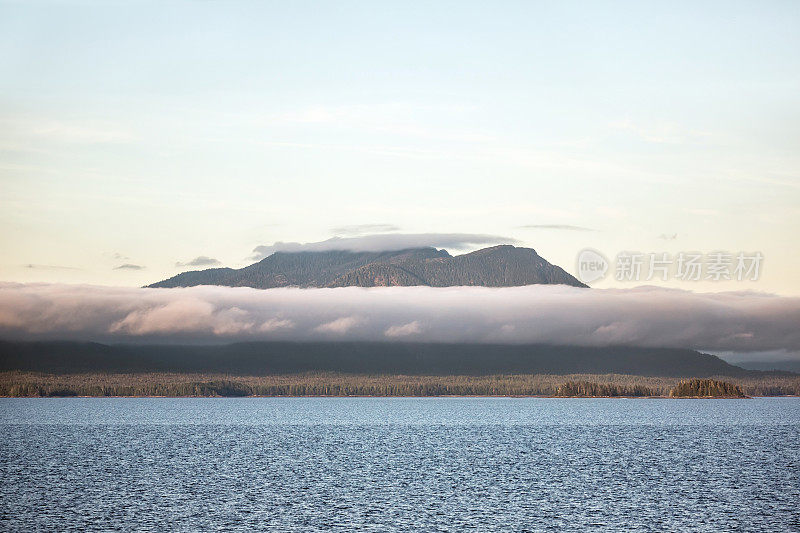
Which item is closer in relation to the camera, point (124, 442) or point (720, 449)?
point (720, 449)

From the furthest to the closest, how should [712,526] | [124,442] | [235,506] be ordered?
[124,442] < [235,506] < [712,526]

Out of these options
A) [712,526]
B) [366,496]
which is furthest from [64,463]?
[712,526]

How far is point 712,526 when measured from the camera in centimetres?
7244

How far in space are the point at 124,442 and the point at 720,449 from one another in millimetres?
112683

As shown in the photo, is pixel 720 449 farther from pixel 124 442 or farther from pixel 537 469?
pixel 124 442

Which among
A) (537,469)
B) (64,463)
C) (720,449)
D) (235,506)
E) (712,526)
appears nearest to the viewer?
(712,526)

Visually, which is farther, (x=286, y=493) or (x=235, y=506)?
(x=286, y=493)

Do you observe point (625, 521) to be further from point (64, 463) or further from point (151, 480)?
point (64, 463)

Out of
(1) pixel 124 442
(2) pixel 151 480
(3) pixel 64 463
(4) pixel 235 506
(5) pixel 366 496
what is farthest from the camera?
(1) pixel 124 442

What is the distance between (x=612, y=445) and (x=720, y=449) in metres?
19.6

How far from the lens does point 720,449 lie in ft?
515

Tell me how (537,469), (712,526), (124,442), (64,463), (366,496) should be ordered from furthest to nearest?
(124,442) → (64,463) → (537,469) → (366,496) → (712,526)

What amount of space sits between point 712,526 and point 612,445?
315ft

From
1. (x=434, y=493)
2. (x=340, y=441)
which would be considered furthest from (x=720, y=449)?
(x=434, y=493)
